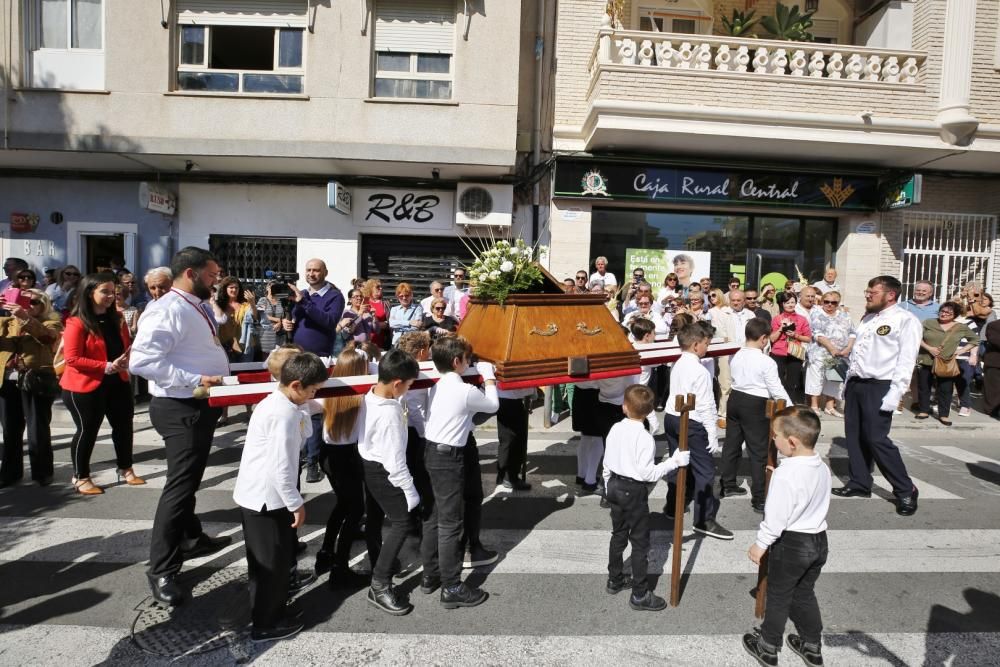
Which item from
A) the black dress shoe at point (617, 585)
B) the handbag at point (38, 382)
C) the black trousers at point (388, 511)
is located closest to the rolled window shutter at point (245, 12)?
the handbag at point (38, 382)

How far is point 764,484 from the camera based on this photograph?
5121 millimetres

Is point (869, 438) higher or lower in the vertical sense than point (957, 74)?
lower

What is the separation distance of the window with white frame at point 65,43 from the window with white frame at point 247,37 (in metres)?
1.58

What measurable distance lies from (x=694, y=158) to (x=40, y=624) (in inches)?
458

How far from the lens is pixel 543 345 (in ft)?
13.7

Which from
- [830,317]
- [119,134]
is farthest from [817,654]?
[119,134]

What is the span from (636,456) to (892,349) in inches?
128

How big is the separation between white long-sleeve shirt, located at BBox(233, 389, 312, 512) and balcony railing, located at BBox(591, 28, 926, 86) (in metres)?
9.32

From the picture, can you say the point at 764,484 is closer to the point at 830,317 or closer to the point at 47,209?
the point at 830,317

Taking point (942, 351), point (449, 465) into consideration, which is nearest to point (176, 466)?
point (449, 465)

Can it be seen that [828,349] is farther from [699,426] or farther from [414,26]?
[414,26]

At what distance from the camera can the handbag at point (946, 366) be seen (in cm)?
874

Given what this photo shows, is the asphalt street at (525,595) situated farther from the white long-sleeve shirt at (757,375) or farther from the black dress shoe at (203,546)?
the white long-sleeve shirt at (757,375)

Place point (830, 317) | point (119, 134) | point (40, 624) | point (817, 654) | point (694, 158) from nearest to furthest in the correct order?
point (817, 654)
point (40, 624)
point (830, 317)
point (119, 134)
point (694, 158)
